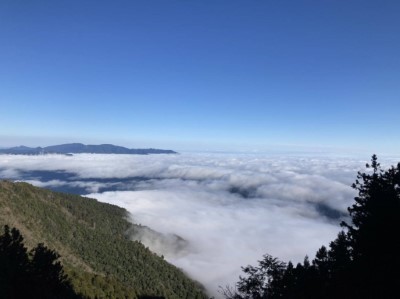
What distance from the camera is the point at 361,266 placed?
24984 mm

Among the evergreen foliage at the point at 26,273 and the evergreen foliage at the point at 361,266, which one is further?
the evergreen foliage at the point at 26,273

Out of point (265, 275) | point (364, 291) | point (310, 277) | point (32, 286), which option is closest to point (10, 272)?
point (32, 286)

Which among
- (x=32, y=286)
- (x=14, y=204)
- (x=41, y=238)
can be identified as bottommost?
(x=41, y=238)

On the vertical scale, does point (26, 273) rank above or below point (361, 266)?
below

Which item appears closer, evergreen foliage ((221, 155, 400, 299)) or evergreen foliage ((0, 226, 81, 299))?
evergreen foliage ((221, 155, 400, 299))

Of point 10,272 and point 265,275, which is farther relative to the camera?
point 10,272

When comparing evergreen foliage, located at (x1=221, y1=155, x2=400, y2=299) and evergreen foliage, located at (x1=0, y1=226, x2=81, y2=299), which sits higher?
evergreen foliage, located at (x1=221, y1=155, x2=400, y2=299)

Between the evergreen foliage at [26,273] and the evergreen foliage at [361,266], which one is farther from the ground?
the evergreen foliage at [361,266]

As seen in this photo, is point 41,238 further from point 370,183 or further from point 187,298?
point 370,183

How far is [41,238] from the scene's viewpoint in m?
173

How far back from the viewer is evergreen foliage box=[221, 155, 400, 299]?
21.9 m

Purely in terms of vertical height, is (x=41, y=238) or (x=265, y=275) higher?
(x=265, y=275)

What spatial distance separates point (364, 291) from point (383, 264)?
2695mm

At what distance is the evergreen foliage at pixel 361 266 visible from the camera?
21.9 meters
